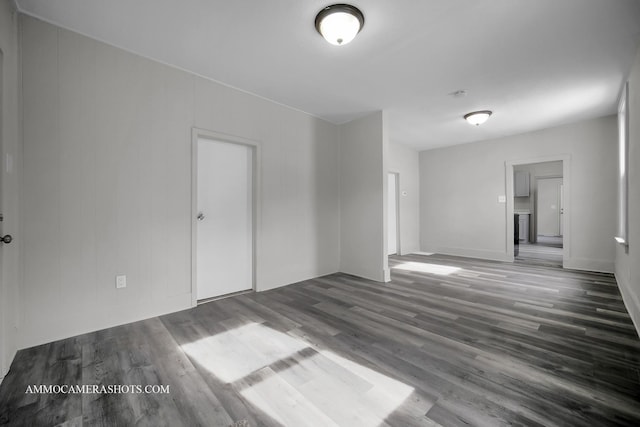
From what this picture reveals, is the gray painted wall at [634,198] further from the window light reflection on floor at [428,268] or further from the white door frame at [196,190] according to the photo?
the white door frame at [196,190]

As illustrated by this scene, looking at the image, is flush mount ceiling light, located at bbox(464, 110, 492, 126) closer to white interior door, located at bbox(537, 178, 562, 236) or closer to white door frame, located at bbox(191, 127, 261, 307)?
white door frame, located at bbox(191, 127, 261, 307)

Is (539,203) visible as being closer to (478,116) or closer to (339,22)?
(478,116)

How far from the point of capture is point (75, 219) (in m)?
2.37

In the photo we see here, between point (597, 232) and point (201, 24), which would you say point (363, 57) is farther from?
point (597, 232)

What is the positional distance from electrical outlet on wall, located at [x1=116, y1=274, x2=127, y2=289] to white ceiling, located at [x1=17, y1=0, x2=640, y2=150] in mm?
2251

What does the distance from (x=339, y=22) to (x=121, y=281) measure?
3.06m

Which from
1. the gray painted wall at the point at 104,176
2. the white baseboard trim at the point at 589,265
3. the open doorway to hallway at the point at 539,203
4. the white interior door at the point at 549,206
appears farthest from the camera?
the white interior door at the point at 549,206

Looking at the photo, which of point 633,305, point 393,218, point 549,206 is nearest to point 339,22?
point 633,305

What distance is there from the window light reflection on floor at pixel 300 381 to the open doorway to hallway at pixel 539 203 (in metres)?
8.05

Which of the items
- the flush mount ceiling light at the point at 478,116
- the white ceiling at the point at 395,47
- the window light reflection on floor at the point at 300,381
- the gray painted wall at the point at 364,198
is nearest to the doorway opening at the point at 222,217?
the white ceiling at the point at 395,47

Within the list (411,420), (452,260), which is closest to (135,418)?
(411,420)

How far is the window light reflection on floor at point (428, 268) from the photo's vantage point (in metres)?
4.74

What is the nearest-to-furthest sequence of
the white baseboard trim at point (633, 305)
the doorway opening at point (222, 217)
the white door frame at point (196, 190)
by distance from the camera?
1. the white baseboard trim at point (633, 305)
2. the white door frame at point (196, 190)
3. the doorway opening at point (222, 217)

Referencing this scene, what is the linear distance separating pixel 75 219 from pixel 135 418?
1.84 m
